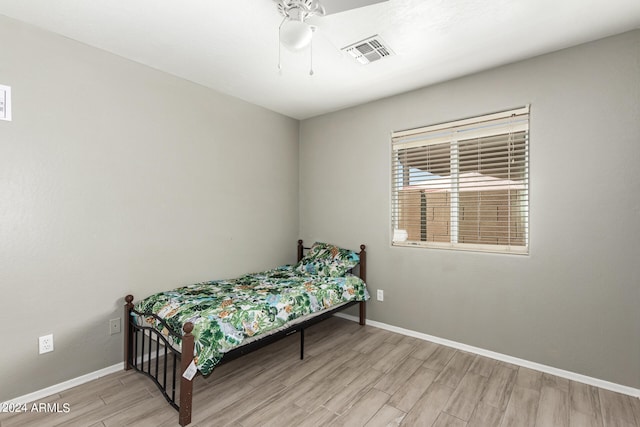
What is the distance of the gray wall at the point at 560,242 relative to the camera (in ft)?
7.07

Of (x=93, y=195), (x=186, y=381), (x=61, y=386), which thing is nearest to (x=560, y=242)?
(x=186, y=381)

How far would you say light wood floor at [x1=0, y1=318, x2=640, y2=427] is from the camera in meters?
1.87

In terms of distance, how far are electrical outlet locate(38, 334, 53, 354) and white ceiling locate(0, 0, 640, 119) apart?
2.13 m

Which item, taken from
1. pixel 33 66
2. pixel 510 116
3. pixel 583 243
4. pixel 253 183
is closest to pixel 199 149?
pixel 253 183

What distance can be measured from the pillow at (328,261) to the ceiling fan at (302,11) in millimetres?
2274

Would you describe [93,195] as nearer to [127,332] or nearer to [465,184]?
[127,332]

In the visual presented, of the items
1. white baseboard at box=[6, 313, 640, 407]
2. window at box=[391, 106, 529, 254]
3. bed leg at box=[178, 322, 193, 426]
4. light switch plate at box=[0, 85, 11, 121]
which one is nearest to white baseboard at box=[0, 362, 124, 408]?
white baseboard at box=[6, 313, 640, 407]

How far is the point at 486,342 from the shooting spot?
2717 millimetres

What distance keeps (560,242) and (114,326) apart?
3551 mm

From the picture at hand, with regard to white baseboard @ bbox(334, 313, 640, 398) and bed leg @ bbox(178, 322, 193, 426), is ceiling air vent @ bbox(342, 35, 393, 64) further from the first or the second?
white baseboard @ bbox(334, 313, 640, 398)

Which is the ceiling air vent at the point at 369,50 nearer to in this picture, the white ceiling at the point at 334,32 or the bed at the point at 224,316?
the white ceiling at the point at 334,32

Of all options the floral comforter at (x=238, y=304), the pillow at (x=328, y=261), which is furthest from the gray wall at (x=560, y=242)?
the floral comforter at (x=238, y=304)

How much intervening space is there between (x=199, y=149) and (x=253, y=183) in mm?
742

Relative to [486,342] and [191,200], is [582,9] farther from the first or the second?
[191,200]
